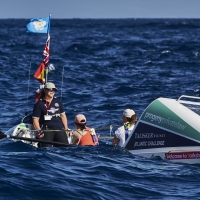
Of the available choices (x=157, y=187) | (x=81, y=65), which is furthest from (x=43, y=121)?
(x=81, y=65)

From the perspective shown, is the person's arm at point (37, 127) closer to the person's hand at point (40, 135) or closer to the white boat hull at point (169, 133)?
the person's hand at point (40, 135)

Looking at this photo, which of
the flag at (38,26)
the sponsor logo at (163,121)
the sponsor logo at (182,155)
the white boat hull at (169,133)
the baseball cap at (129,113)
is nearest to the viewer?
the sponsor logo at (182,155)

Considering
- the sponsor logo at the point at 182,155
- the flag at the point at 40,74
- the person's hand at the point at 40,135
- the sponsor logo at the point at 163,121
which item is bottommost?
the sponsor logo at the point at 182,155

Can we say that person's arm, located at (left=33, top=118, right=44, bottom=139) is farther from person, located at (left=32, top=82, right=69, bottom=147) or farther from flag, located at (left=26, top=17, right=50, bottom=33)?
flag, located at (left=26, top=17, right=50, bottom=33)

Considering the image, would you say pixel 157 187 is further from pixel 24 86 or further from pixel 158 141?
pixel 24 86

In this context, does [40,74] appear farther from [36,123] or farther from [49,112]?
[36,123]

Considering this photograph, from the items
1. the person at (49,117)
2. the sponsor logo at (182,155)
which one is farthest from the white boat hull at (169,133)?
the person at (49,117)

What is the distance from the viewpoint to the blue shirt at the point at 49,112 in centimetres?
1360

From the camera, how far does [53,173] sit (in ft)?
36.0

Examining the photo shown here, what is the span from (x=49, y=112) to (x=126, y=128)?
167 centimetres

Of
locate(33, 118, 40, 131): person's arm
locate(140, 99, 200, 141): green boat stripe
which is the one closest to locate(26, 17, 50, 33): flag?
locate(33, 118, 40, 131): person's arm

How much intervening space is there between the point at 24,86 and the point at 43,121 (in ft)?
36.3

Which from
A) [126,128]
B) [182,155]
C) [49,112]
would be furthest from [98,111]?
[182,155]

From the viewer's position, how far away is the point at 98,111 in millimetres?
19500
